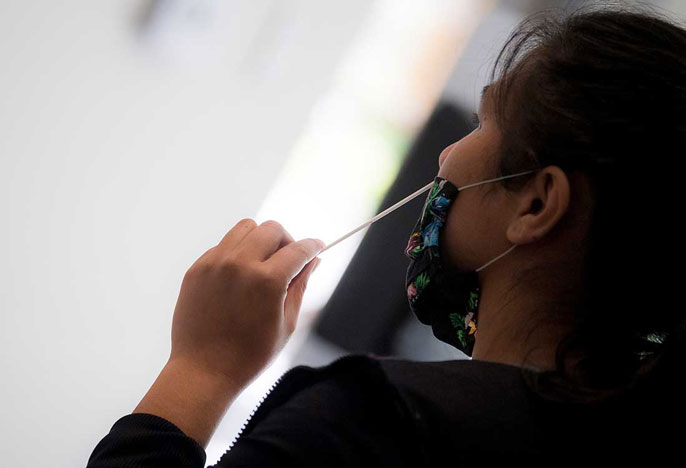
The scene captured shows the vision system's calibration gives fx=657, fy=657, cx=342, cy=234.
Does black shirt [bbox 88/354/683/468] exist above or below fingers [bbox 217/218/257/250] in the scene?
below

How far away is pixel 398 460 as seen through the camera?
461mm

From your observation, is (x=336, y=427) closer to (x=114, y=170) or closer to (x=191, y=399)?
(x=191, y=399)

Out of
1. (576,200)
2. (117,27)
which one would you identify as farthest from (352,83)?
(576,200)

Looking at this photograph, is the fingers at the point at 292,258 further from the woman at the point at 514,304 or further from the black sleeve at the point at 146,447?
the black sleeve at the point at 146,447

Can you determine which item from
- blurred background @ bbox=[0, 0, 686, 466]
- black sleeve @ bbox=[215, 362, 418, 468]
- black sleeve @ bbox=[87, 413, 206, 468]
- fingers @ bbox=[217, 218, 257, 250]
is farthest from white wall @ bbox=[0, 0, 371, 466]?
black sleeve @ bbox=[215, 362, 418, 468]

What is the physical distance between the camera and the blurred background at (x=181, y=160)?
2.90 ft

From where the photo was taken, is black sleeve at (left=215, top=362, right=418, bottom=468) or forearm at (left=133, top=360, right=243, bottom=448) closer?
black sleeve at (left=215, top=362, right=418, bottom=468)

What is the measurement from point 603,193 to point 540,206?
0.19 feet

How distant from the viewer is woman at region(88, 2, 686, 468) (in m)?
0.48

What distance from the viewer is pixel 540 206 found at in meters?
0.65

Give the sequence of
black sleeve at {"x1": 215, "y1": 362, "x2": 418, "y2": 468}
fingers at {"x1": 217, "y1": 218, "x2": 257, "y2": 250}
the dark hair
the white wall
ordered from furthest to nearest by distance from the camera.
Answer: the white wall
fingers at {"x1": 217, "y1": 218, "x2": 257, "y2": 250}
the dark hair
black sleeve at {"x1": 215, "y1": 362, "x2": 418, "y2": 468}

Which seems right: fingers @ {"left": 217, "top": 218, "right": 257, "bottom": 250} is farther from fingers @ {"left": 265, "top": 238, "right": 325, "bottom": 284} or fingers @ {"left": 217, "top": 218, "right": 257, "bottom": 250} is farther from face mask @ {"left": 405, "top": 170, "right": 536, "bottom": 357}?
face mask @ {"left": 405, "top": 170, "right": 536, "bottom": 357}

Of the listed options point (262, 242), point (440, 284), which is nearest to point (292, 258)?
point (262, 242)

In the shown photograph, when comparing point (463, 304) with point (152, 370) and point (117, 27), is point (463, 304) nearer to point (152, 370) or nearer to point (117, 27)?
point (152, 370)
